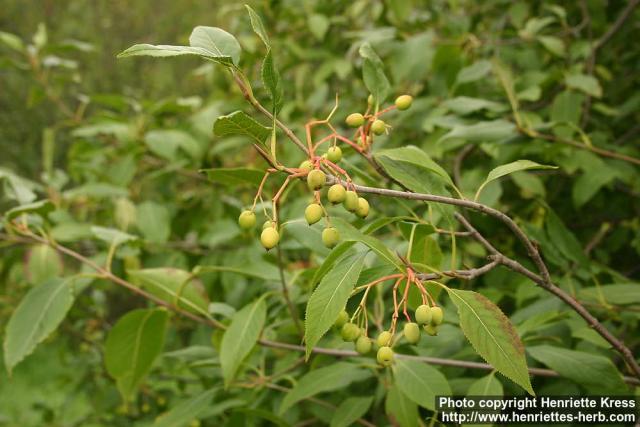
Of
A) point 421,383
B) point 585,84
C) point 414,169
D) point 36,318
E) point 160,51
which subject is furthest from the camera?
point 585,84

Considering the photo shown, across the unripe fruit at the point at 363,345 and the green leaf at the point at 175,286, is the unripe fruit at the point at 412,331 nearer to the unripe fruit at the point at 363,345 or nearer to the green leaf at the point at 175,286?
the unripe fruit at the point at 363,345

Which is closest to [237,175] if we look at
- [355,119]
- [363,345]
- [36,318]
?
[355,119]

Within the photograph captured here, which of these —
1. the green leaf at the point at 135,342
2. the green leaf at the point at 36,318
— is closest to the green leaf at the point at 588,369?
the green leaf at the point at 135,342

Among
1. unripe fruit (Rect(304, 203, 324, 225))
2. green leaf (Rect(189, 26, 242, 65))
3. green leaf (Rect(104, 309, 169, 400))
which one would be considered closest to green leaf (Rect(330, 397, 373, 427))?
green leaf (Rect(104, 309, 169, 400))

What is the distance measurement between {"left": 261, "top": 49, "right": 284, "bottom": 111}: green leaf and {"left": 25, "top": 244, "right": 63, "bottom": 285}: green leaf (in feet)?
3.17

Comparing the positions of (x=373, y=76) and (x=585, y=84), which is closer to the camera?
(x=373, y=76)

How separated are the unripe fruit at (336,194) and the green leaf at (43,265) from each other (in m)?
1.03

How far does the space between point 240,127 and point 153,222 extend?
43.4 inches

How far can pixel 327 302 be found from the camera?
1.98ft

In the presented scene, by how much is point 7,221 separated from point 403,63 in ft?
3.30

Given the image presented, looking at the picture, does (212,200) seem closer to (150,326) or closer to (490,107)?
(150,326)

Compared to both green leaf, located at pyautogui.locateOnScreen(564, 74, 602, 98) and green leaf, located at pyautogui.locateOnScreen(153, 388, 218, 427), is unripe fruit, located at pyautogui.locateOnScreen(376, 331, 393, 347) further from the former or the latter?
green leaf, located at pyautogui.locateOnScreen(564, 74, 602, 98)

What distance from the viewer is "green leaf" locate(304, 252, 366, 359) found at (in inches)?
23.4

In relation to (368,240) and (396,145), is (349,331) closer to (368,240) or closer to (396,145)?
(368,240)
